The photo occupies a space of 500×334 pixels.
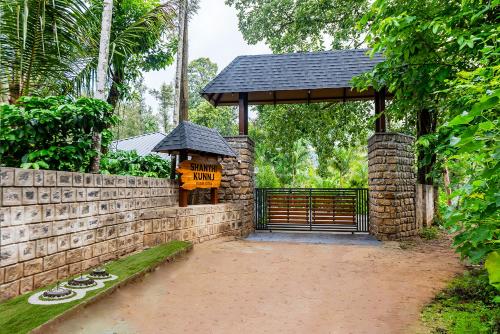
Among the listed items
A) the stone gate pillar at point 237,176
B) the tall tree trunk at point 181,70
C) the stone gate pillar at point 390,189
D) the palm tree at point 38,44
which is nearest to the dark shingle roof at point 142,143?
the tall tree trunk at point 181,70

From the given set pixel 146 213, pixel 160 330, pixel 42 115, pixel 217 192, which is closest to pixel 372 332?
pixel 160 330

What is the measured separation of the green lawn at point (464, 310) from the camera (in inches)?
124

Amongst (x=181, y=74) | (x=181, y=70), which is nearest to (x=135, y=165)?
(x=181, y=70)

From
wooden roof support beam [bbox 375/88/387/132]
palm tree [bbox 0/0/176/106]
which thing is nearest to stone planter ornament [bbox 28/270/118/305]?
palm tree [bbox 0/0/176/106]

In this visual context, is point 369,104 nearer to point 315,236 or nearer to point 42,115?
point 315,236

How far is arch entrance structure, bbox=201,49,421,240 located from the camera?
8570 millimetres

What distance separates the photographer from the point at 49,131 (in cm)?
498

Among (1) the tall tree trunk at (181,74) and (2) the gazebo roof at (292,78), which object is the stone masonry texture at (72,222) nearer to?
(1) the tall tree trunk at (181,74)

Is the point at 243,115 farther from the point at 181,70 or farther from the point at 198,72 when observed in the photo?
the point at 198,72

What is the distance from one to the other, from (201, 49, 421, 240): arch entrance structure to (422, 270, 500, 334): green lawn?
401 centimetres

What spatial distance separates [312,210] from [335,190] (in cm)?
100

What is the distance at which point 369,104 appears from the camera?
13.6 m

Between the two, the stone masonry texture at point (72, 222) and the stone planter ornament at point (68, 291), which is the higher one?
the stone masonry texture at point (72, 222)

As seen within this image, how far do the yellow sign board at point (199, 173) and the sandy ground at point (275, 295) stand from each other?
1.49m
